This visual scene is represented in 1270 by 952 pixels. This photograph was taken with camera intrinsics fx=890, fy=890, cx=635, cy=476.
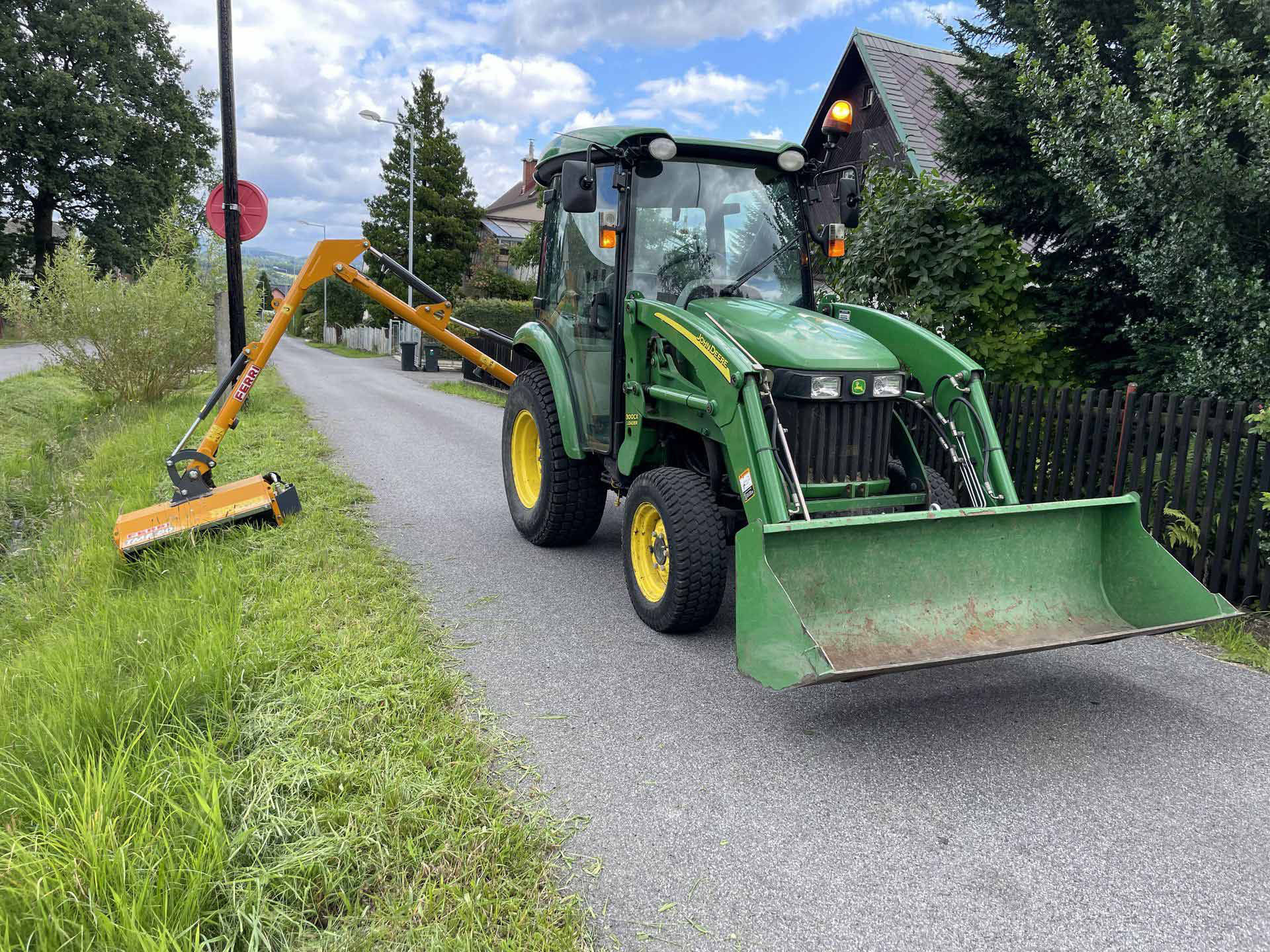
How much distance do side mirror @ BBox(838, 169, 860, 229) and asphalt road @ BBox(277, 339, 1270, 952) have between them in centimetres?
234

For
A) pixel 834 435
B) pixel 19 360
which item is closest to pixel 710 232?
pixel 834 435

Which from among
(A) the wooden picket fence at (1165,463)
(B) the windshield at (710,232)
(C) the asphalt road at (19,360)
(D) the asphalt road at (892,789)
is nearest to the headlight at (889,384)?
(B) the windshield at (710,232)

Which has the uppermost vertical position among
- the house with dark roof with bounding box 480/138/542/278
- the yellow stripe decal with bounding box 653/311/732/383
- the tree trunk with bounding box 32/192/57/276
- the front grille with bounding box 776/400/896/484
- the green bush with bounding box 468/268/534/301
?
the house with dark roof with bounding box 480/138/542/278

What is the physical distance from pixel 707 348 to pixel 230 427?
12.4 feet

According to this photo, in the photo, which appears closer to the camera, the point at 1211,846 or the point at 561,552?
the point at 1211,846

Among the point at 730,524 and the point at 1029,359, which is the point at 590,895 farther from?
the point at 1029,359

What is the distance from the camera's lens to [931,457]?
6.51 metres

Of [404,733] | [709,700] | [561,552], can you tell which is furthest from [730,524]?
[404,733]

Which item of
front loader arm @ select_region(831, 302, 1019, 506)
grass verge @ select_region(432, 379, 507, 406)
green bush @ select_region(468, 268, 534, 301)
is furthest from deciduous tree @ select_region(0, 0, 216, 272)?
front loader arm @ select_region(831, 302, 1019, 506)

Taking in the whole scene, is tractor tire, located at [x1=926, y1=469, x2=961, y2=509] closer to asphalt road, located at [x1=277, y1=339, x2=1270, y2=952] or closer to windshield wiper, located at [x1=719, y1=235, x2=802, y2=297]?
asphalt road, located at [x1=277, y1=339, x2=1270, y2=952]

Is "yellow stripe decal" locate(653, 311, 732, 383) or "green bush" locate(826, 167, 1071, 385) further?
"green bush" locate(826, 167, 1071, 385)

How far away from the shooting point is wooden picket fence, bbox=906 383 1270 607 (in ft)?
16.0

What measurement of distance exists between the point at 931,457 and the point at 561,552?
279 cm

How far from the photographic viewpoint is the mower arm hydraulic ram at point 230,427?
543 centimetres
